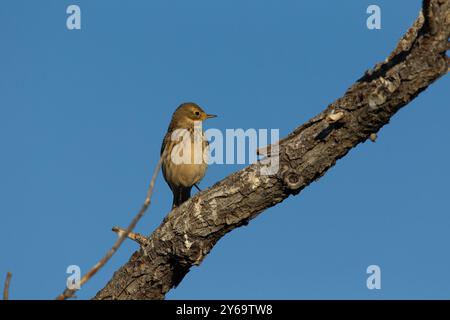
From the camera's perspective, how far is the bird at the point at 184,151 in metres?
11.9

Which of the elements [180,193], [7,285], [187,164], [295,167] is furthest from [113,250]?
[180,193]

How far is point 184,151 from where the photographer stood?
39.5 feet

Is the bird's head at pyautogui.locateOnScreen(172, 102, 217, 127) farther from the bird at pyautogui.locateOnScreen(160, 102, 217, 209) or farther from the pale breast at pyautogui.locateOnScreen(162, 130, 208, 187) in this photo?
the pale breast at pyautogui.locateOnScreen(162, 130, 208, 187)

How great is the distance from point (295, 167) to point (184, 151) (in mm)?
5606

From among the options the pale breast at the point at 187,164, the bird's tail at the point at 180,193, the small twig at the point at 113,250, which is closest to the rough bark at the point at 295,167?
the small twig at the point at 113,250

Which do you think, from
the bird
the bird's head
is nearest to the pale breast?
the bird

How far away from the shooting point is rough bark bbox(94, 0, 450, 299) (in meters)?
5.91

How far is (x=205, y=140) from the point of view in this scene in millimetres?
12008

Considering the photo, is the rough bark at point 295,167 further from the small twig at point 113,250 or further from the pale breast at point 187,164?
the pale breast at point 187,164

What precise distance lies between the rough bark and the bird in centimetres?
415

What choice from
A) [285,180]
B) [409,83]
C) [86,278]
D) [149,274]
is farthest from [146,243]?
[86,278]

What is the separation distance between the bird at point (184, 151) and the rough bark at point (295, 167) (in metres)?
4.15
